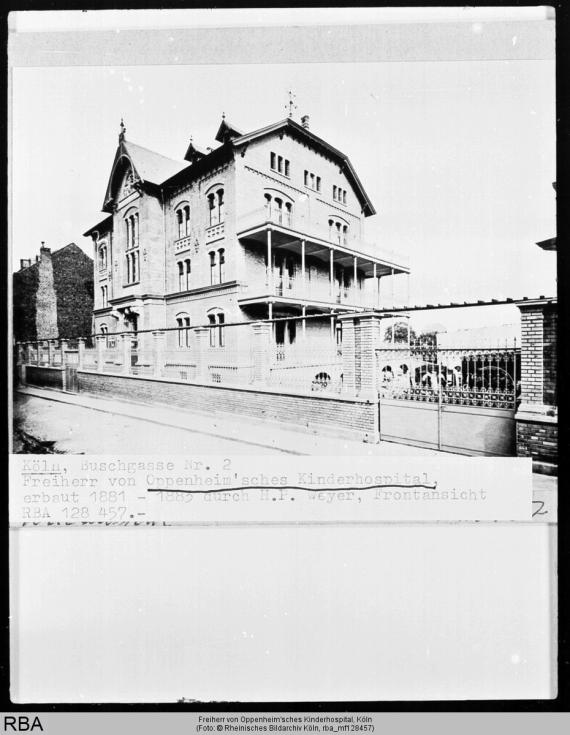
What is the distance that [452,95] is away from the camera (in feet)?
7.16

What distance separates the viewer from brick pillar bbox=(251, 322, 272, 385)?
107 inches

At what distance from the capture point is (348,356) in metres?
2.75

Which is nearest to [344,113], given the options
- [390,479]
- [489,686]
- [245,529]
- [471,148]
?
[471,148]

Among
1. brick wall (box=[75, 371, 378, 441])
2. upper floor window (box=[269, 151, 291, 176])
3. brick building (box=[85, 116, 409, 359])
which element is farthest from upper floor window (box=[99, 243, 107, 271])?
upper floor window (box=[269, 151, 291, 176])

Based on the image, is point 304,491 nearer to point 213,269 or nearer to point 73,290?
point 213,269

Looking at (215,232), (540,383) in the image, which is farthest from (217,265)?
(540,383)

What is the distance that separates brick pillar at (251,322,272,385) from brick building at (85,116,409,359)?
0.10 metres

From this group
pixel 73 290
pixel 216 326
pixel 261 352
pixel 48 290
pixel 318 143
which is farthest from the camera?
pixel 261 352

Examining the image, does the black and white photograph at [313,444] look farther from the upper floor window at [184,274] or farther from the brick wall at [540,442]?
the upper floor window at [184,274]

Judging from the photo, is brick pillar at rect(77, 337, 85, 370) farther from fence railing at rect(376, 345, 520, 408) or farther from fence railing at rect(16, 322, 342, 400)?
fence railing at rect(376, 345, 520, 408)

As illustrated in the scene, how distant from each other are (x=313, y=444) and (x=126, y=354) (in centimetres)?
250

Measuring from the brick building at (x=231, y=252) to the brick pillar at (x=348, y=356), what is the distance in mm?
105

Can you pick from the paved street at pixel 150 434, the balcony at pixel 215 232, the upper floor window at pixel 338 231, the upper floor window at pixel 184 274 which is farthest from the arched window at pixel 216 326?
the upper floor window at pixel 338 231
